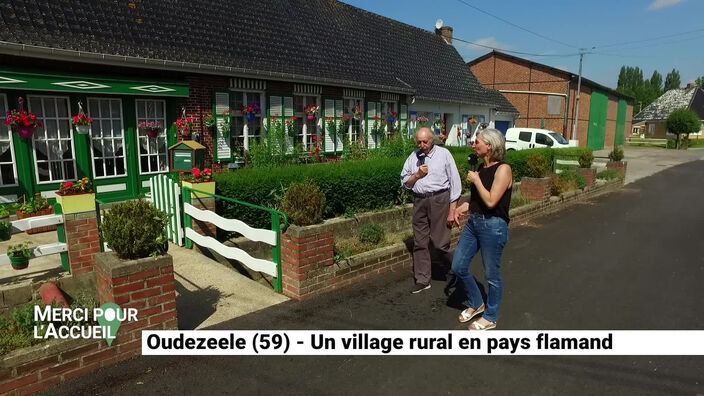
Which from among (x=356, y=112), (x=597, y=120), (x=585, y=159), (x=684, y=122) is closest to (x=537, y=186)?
(x=585, y=159)

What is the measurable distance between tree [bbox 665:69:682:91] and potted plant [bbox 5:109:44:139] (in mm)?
138367

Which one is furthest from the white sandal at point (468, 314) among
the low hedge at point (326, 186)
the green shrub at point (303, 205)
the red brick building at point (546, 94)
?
the red brick building at point (546, 94)

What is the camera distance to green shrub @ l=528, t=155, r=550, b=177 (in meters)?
11.1

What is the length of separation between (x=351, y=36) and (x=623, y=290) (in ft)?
45.1

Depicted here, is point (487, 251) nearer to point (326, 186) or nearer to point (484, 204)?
point (484, 204)

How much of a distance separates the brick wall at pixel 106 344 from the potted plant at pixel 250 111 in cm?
749

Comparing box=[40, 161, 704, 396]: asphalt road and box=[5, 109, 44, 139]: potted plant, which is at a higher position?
box=[5, 109, 44, 139]: potted plant

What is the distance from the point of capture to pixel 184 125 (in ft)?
31.4

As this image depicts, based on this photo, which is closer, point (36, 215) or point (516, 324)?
point (516, 324)

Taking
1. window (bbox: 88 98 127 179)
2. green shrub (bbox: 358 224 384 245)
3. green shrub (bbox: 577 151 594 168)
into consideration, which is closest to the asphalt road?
green shrub (bbox: 358 224 384 245)

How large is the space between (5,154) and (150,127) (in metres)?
2.46

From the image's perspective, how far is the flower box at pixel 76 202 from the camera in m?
5.03

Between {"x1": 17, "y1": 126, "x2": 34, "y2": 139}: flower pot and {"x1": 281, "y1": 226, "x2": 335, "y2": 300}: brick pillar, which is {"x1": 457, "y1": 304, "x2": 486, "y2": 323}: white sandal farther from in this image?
{"x1": 17, "y1": 126, "x2": 34, "y2": 139}: flower pot

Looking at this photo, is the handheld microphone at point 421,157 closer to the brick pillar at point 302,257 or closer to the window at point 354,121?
the brick pillar at point 302,257
